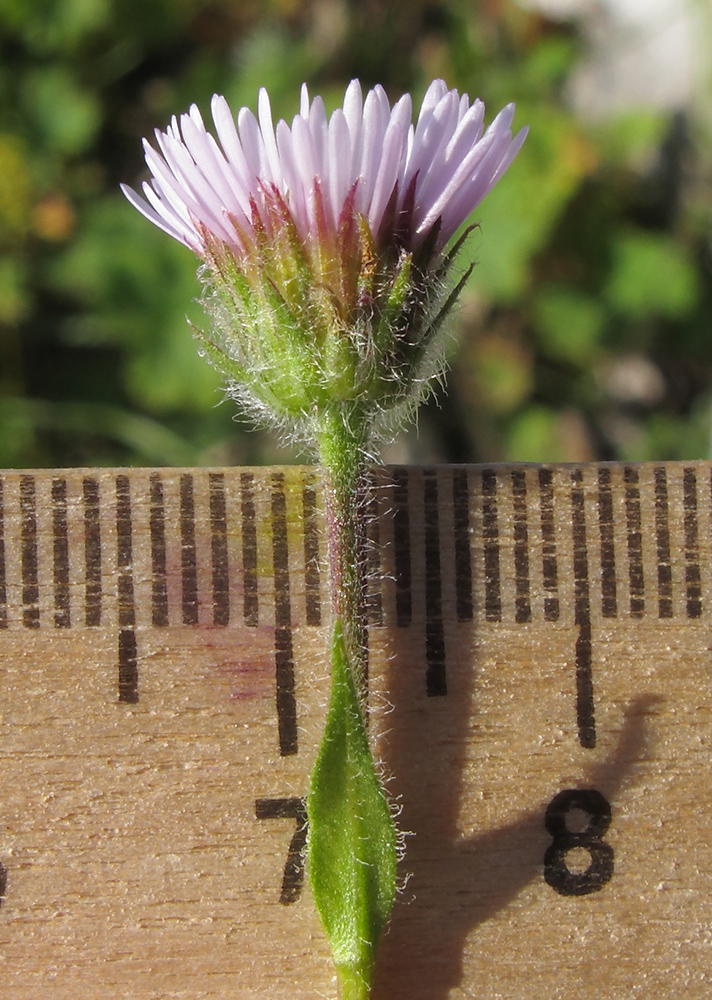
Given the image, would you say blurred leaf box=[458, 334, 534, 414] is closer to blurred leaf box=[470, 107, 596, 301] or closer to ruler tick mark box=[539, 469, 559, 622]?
blurred leaf box=[470, 107, 596, 301]

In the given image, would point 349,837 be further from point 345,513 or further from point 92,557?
point 92,557

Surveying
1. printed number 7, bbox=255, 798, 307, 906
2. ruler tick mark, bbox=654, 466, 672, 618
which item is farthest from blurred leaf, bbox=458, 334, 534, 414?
printed number 7, bbox=255, 798, 307, 906

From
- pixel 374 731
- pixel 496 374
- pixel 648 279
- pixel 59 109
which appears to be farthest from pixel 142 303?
pixel 374 731

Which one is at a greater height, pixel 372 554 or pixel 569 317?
pixel 569 317

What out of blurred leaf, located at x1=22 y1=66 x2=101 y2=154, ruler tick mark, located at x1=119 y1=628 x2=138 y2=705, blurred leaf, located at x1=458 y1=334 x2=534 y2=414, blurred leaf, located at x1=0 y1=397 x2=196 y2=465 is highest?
blurred leaf, located at x1=22 y1=66 x2=101 y2=154

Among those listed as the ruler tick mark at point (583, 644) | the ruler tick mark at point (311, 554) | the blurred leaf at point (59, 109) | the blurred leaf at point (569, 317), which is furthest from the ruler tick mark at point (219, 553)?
the blurred leaf at point (59, 109)

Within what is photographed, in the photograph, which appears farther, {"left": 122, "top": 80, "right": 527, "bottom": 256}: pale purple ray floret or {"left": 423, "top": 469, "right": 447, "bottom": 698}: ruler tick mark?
{"left": 423, "top": 469, "right": 447, "bottom": 698}: ruler tick mark

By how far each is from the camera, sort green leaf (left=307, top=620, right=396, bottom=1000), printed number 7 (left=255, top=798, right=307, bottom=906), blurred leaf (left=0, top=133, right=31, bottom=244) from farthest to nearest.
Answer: blurred leaf (left=0, top=133, right=31, bottom=244), printed number 7 (left=255, top=798, right=307, bottom=906), green leaf (left=307, top=620, right=396, bottom=1000)
